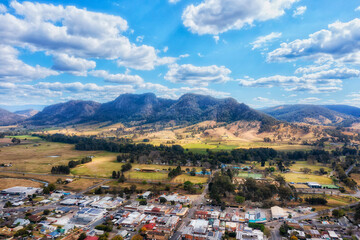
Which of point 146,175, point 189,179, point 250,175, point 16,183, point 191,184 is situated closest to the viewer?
point 191,184

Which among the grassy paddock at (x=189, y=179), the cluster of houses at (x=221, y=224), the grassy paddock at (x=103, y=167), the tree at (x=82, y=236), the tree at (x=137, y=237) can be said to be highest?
the grassy paddock at (x=103, y=167)

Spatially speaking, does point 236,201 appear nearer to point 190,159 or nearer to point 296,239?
point 296,239

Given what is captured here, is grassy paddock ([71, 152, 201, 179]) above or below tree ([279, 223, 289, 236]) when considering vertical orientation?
above

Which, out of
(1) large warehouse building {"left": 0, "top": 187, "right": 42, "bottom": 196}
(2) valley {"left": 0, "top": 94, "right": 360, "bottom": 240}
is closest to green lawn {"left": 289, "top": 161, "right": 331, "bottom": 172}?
(2) valley {"left": 0, "top": 94, "right": 360, "bottom": 240}

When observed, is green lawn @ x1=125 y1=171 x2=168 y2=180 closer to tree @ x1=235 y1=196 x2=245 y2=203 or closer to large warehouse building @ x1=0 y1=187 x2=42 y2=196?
large warehouse building @ x1=0 y1=187 x2=42 y2=196

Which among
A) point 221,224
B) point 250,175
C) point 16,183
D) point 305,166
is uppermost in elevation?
point 16,183

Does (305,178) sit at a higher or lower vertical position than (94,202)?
lower

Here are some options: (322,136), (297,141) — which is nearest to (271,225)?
(297,141)

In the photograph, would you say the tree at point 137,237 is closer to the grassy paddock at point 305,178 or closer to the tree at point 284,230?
the tree at point 284,230

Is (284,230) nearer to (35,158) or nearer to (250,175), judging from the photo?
(250,175)

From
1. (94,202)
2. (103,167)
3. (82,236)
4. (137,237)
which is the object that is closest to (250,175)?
(137,237)

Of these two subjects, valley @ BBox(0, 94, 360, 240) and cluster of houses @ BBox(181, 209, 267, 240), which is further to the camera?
valley @ BBox(0, 94, 360, 240)

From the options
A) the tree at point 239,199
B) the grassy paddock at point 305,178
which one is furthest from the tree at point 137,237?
the grassy paddock at point 305,178
